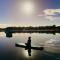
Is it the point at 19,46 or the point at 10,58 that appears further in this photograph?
the point at 19,46

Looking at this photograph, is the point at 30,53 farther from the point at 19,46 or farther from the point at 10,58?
the point at 19,46

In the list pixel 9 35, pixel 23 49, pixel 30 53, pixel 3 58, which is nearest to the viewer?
pixel 3 58

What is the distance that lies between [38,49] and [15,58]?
781 cm

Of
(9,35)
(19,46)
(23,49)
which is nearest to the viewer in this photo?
(23,49)

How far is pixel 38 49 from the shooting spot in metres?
39.4

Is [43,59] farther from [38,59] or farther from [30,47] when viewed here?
[30,47]

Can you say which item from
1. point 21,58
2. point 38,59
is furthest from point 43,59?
point 21,58

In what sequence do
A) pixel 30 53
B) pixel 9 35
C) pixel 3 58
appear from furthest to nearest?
pixel 9 35, pixel 30 53, pixel 3 58

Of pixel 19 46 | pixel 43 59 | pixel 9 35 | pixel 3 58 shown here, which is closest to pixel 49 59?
pixel 43 59

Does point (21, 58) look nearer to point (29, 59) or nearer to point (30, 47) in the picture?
point (29, 59)

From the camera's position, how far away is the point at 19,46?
1831 inches

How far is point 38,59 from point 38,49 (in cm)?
728

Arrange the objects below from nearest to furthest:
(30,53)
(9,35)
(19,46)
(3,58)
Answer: (3,58)
(30,53)
(19,46)
(9,35)

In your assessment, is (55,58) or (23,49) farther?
(23,49)
